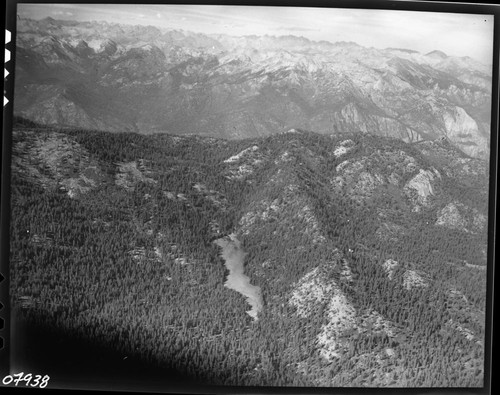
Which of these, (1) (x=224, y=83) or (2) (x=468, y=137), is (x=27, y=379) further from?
(2) (x=468, y=137)

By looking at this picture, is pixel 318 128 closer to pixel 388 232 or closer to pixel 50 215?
pixel 388 232

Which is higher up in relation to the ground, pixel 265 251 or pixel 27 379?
pixel 265 251

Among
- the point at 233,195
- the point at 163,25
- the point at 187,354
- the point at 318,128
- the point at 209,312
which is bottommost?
the point at 187,354

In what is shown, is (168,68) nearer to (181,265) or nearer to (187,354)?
(181,265)

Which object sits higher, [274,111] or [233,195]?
[274,111]

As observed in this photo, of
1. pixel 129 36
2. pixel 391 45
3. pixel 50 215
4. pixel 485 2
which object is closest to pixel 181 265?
pixel 50 215

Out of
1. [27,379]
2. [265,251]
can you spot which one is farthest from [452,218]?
[27,379]

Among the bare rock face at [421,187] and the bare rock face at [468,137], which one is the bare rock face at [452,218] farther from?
the bare rock face at [468,137]
